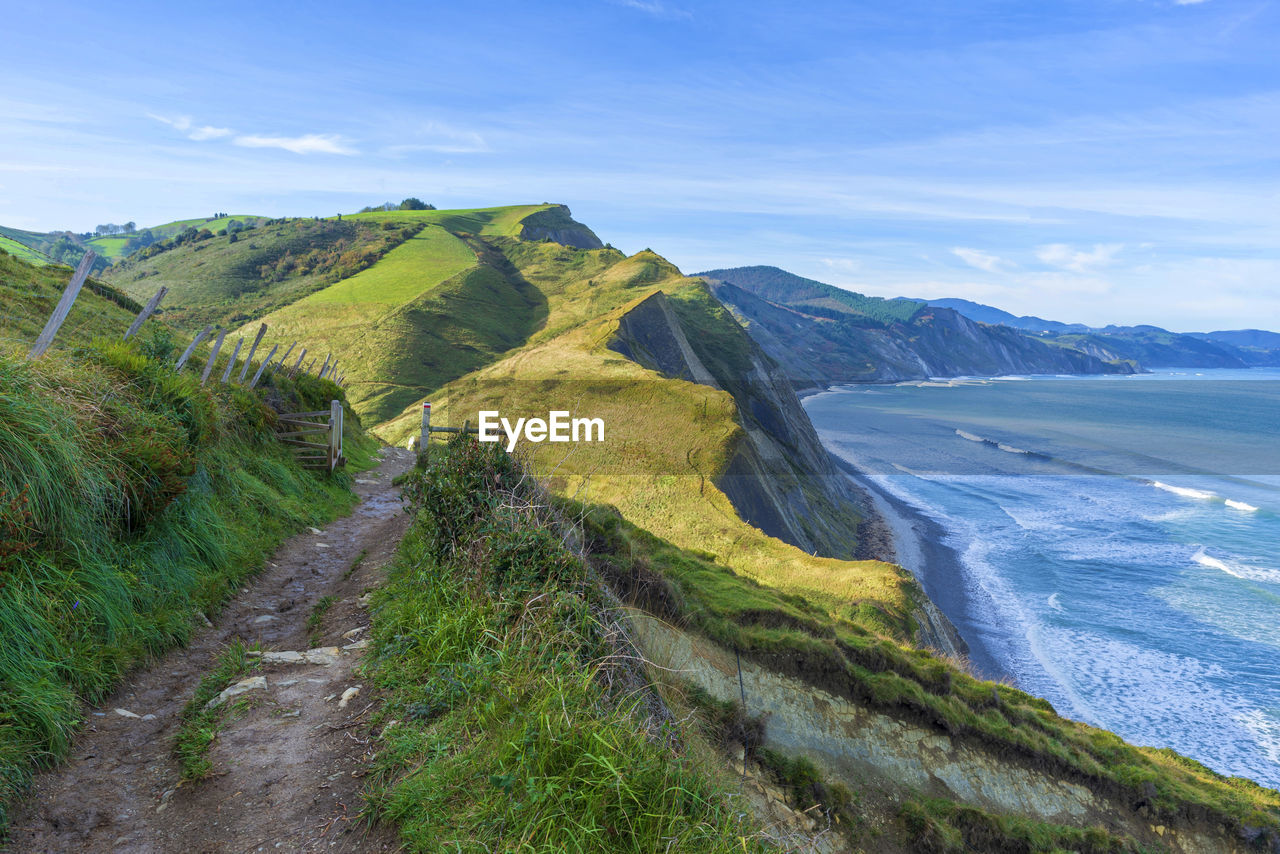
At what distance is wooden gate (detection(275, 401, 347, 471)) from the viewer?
611 inches

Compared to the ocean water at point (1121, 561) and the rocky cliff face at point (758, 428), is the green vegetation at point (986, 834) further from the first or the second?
the rocky cliff face at point (758, 428)

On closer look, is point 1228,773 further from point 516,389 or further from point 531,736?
point 516,389

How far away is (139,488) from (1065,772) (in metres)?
14.7

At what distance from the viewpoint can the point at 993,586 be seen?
31.0 m

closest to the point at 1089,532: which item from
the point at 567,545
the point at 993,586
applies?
the point at 993,586

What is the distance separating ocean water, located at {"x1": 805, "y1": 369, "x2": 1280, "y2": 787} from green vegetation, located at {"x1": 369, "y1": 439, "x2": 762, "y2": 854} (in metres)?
22.0

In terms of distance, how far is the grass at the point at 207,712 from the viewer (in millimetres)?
4535

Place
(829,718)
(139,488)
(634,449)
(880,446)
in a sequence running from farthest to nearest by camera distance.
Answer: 1. (880,446)
2. (634,449)
3. (829,718)
4. (139,488)

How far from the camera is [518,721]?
426cm

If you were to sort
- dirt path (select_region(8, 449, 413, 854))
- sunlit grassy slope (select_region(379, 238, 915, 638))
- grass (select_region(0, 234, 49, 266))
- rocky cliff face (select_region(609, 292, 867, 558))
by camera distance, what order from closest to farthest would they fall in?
1. dirt path (select_region(8, 449, 413, 854))
2. sunlit grassy slope (select_region(379, 238, 915, 638))
3. grass (select_region(0, 234, 49, 266))
4. rocky cliff face (select_region(609, 292, 867, 558))

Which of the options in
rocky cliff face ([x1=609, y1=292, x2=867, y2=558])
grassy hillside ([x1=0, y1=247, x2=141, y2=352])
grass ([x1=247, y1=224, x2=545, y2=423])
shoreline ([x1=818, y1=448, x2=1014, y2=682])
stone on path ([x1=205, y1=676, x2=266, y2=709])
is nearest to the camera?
stone on path ([x1=205, y1=676, x2=266, y2=709])

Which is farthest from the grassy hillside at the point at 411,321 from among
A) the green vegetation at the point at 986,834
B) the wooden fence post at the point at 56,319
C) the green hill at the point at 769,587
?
the green vegetation at the point at 986,834

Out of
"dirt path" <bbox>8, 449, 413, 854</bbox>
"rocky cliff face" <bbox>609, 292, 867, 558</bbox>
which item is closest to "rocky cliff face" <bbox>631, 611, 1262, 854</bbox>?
"dirt path" <bbox>8, 449, 413, 854</bbox>

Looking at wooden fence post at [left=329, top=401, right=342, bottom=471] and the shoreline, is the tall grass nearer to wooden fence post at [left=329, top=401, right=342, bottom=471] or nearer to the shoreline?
wooden fence post at [left=329, top=401, right=342, bottom=471]
